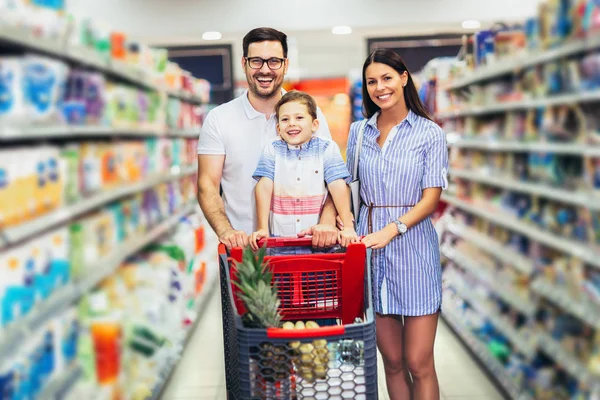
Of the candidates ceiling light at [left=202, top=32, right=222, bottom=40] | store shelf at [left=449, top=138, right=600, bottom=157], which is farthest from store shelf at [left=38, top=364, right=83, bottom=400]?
ceiling light at [left=202, top=32, right=222, bottom=40]

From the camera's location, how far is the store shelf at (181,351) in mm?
3746

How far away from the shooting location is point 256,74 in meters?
2.72

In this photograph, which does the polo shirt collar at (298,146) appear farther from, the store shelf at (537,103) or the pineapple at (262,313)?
the store shelf at (537,103)

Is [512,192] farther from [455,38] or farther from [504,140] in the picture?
[455,38]

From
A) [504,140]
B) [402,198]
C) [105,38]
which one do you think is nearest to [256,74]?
[402,198]

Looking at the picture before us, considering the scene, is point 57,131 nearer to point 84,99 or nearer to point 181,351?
point 84,99

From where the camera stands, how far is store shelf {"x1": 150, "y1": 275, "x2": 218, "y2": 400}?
12.3ft

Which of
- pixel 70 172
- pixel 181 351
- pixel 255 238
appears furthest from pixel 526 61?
pixel 181 351

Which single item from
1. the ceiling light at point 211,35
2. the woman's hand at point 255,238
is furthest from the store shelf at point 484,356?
the ceiling light at point 211,35

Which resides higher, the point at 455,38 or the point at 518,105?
the point at 455,38

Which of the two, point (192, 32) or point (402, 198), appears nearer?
point (402, 198)

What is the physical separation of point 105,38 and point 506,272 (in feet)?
→ 8.63

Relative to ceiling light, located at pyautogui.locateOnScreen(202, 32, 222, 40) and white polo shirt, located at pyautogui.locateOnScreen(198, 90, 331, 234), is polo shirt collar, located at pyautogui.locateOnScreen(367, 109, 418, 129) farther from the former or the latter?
ceiling light, located at pyautogui.locateOnScreen(202, 32, 222, 40)

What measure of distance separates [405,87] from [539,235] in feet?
3.63
